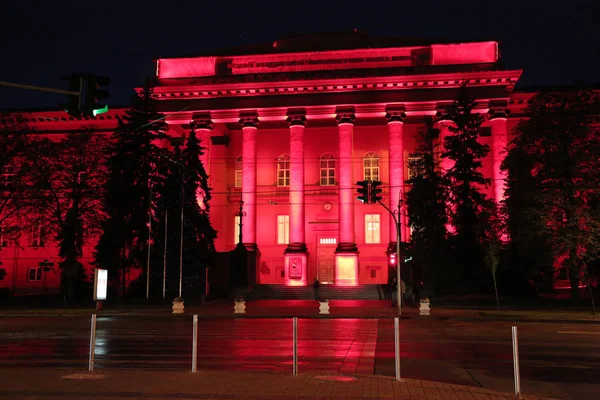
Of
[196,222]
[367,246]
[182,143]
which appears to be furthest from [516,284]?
[182,143]

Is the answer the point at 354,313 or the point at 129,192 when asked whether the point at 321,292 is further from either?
the point at 129,192

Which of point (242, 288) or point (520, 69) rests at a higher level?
point (520, 69)

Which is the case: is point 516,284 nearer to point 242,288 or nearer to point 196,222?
point 242,288

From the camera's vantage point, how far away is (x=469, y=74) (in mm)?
50250

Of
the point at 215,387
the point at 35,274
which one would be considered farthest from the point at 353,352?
the point at 35,274

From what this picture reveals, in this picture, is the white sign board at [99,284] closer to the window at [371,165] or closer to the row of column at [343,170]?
the row of column at [343,170]

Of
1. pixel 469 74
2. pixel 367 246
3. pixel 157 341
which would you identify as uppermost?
pixel 469 74

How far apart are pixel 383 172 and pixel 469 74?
1187cm

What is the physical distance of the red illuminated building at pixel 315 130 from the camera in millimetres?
50469

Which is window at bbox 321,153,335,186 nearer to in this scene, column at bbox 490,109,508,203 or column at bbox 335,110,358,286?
column at bbox 335,110,358,286

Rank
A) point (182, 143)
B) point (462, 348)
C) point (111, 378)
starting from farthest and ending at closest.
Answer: point (182, 143)
point (462, 348)
point (111, 378)

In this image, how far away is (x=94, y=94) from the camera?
45.0ft

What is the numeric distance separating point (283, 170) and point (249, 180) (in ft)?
24.5

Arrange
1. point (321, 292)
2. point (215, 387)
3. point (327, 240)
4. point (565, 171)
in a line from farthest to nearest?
1. point (327, 240)
2. point (321, 292)
3. point (565, 171)
4. point (215, 387)
